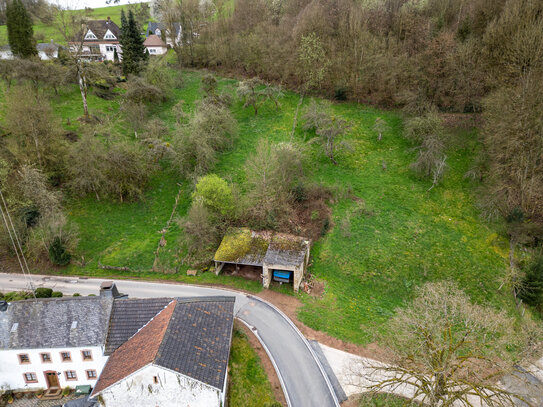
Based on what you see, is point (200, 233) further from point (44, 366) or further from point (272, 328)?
point (44, 366)

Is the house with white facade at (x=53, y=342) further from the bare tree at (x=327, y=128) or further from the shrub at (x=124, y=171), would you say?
the bare tree at (x=327, y=128)

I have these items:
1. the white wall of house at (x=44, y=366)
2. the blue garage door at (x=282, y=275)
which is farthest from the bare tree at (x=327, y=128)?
the white wall of house at (x=44, y=366)

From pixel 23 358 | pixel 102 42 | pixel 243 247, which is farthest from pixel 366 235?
pixel 102 42

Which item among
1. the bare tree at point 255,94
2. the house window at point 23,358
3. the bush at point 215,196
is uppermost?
the bare tree at point 255,94

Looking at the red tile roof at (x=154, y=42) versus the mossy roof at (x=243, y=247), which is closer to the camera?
the mossy roof at (x=243, y=247)

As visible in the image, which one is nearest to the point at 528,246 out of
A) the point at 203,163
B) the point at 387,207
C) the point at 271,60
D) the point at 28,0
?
the point at 387,207

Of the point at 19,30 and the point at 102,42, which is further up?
the point at 102,42
